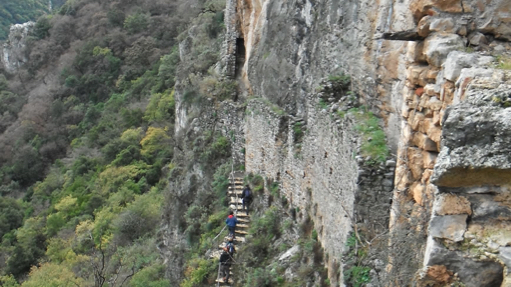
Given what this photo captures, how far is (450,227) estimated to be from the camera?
9.20ft

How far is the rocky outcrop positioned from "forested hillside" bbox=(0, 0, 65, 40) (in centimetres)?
1318

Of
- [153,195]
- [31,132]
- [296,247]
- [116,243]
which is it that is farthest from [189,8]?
[296,247]

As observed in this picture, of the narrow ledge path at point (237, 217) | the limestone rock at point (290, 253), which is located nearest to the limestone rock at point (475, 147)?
the limestone rock at point (290, 253)

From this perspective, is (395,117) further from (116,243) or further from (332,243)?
(116,243)

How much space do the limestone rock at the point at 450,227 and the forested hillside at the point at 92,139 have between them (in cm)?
1199

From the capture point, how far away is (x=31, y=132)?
38094mm

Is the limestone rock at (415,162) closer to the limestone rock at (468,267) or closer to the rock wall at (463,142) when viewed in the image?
the rock wall at (463,142)

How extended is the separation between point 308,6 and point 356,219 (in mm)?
7152

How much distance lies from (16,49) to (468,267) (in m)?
53.9

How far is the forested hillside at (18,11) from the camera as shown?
63.4 m

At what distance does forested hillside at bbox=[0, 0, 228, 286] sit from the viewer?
20.7m

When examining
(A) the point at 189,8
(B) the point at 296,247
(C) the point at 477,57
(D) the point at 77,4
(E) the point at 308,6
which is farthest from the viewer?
(D) the point at 77,4

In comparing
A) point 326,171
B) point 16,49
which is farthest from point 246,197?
point 16,49

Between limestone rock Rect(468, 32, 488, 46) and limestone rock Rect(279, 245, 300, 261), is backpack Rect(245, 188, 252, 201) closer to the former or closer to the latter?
limestone rock Rect(279, 245, 300, 261)
